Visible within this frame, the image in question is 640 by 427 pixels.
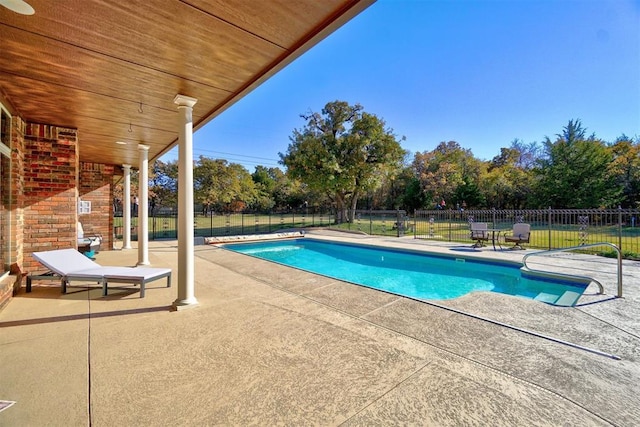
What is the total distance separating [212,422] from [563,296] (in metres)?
6.65

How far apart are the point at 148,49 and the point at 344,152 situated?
1712cm

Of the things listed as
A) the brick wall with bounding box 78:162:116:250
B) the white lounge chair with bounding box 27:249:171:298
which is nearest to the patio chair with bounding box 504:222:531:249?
the white lounge chair with bounding box 27:249:171:298

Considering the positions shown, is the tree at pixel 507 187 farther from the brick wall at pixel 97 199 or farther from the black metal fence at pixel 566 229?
the brick wall at pixel 97 199

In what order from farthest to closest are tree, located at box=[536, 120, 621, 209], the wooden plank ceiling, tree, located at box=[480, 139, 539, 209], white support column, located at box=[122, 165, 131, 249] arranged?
tree, located at box=[480, 139, 539, 209] → tree, located at box=[536, 120, 621, 209] → white support column, located at box=[122, 165, 131, 249] → the wooden plank ceiling

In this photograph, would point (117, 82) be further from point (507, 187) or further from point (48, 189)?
point (507, 187)

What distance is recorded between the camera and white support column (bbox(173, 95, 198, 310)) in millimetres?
4039

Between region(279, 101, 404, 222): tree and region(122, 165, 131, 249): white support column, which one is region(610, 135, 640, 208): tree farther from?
region(122, 165, 131, 249): white support column

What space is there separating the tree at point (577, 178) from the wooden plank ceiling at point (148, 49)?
97.0 ft

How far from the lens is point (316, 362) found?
2.59 m

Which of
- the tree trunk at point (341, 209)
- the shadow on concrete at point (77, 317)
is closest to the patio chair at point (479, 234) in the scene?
the tree trunk at point (341, 209)

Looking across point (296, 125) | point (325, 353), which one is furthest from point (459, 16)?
point (296, 125)

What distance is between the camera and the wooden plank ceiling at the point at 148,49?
2.22 meters

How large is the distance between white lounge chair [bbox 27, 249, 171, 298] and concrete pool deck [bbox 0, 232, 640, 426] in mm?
320

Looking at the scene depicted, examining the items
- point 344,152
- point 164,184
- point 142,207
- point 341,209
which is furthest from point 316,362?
point 164,184
